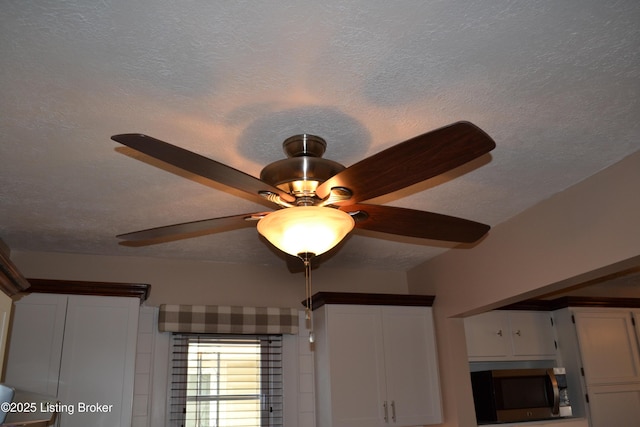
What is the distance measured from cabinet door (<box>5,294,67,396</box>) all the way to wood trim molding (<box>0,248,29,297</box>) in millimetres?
467

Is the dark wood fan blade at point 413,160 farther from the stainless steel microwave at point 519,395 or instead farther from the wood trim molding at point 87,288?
the stainless steel microwave at point 519,395

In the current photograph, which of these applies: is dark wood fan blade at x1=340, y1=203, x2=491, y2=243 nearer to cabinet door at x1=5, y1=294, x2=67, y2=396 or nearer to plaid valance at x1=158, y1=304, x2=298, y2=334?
plaid valance at x1=158, y1=304, x2=298, y2=334

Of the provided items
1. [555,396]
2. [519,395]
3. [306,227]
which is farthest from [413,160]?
[555,396]

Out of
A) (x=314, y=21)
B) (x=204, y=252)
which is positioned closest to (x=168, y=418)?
(x=204, y=252)

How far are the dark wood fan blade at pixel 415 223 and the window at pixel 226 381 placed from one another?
2160mm

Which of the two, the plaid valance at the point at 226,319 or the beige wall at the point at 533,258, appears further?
the plaid valance at the point at 226,319

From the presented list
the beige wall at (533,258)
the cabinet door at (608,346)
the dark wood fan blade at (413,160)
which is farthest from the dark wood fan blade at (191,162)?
the cabinet door at (608,346)

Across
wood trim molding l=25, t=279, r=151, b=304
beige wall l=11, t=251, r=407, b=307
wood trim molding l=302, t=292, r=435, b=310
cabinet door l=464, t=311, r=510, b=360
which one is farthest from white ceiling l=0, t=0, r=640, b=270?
cabinet door l=464, t=311, r=510, b=360

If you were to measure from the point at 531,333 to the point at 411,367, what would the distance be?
1.30 metres

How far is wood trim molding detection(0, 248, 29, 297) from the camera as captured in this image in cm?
269

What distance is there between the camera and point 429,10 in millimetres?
1679

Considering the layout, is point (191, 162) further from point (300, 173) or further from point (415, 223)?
point (415, 223)

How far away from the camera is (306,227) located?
187 cm

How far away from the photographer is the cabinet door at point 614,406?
450cm
